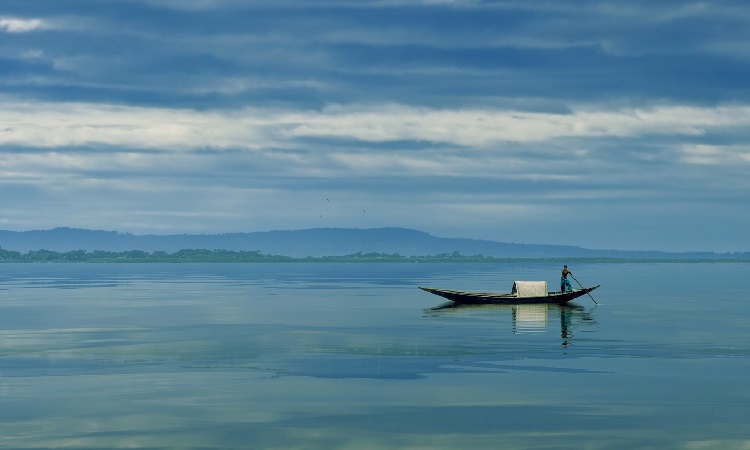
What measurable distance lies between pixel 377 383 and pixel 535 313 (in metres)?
43.8

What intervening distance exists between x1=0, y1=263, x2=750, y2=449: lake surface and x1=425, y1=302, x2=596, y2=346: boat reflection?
0.78 meters

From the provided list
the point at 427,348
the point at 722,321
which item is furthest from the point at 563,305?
the point at 427,348

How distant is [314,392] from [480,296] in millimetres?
53126

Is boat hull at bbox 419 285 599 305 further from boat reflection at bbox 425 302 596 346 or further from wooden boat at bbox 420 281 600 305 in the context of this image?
boat reflection at bbox 425 302 596 346

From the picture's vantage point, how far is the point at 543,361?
45625mm

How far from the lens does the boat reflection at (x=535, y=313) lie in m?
65.1

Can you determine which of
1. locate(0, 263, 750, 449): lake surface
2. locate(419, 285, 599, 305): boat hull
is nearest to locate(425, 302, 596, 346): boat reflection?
locate(419, 285, 599, 305): boat hull

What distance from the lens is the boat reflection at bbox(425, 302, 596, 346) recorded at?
65.1 m

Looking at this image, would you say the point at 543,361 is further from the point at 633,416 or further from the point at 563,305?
the point at 563,305

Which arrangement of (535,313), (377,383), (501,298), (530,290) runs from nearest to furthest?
(377,383), (535,313), (501,298), (530,290)

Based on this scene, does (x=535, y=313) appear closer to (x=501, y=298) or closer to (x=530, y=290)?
(x=501, y=298)

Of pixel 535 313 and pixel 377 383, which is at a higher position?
pixel 535 313

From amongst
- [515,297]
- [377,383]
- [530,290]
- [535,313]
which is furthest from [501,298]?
[377,383]

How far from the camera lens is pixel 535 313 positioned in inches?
3167
